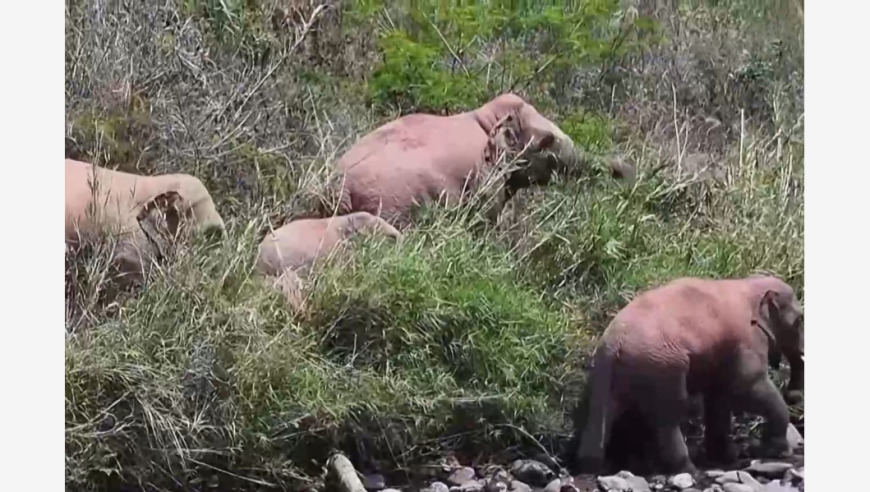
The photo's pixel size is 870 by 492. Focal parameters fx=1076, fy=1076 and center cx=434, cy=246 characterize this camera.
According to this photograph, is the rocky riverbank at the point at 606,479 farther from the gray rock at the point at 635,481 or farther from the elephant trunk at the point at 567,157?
the elephant trunk at the point at 567,157

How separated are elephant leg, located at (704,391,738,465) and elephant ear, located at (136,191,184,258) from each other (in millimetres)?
1235

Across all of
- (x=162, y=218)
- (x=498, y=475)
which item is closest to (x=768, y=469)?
(x=498, y=475)

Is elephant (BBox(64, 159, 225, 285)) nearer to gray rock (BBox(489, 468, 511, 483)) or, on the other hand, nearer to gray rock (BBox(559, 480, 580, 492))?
gray rock (BBox(489, 468, 511, 483))

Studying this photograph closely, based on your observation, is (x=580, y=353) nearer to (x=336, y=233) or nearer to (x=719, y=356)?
(x=719, y=356)

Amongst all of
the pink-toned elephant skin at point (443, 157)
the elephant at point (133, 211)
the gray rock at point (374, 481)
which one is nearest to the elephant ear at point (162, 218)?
the elephant at point (133, 211)

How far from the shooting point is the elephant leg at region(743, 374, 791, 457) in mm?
2398

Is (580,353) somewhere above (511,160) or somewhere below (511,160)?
below

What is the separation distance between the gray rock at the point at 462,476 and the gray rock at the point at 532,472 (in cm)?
9

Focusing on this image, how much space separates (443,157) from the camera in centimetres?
240

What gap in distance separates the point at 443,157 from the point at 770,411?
0.93 metres

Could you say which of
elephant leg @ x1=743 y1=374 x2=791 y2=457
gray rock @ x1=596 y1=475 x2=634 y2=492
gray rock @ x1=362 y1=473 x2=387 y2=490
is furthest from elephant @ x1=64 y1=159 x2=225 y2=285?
elephant leg @ x1=743 y1=374 x2=791 y2=457
